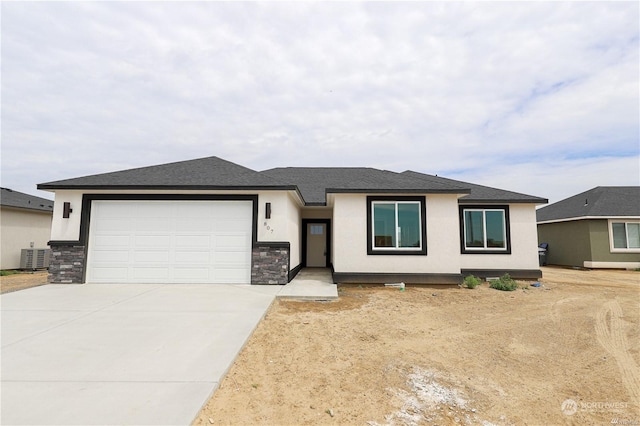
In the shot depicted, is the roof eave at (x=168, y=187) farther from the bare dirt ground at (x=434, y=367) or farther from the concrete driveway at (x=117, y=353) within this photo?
the bare dirt ground at (x=434, y=367)

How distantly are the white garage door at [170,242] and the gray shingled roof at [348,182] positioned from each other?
327cm

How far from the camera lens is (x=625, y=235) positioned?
→ 551 inches

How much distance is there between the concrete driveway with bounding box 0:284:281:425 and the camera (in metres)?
2.43

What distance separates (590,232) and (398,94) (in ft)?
39.4

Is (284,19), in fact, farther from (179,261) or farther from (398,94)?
(179,261)

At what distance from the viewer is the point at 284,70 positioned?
31.9 feet

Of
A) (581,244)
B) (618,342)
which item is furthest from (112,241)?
(581,244)

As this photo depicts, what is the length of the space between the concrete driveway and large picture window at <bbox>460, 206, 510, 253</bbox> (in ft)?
25.4

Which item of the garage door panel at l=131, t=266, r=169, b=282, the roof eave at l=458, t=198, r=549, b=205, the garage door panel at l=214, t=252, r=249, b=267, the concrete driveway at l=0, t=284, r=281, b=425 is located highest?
the roof eave at l=458, t=198, r=549, b=205

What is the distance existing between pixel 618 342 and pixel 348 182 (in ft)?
25.5

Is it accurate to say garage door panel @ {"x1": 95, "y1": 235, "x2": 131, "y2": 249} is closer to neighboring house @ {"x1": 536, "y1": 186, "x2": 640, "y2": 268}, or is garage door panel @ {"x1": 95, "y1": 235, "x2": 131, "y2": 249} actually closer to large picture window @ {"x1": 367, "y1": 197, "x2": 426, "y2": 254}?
large picture window @ {"x1": 367, "y1": 197, "x2": 426, "y2": 254}

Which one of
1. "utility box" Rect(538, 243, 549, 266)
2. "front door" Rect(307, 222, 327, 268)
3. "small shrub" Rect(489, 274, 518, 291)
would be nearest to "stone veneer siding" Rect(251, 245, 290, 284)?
"front door" Rect(307, 222, 327, 268)

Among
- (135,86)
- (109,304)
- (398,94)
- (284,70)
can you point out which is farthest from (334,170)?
(109,304)

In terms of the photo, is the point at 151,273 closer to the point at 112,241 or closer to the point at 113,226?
the point at 112,241
